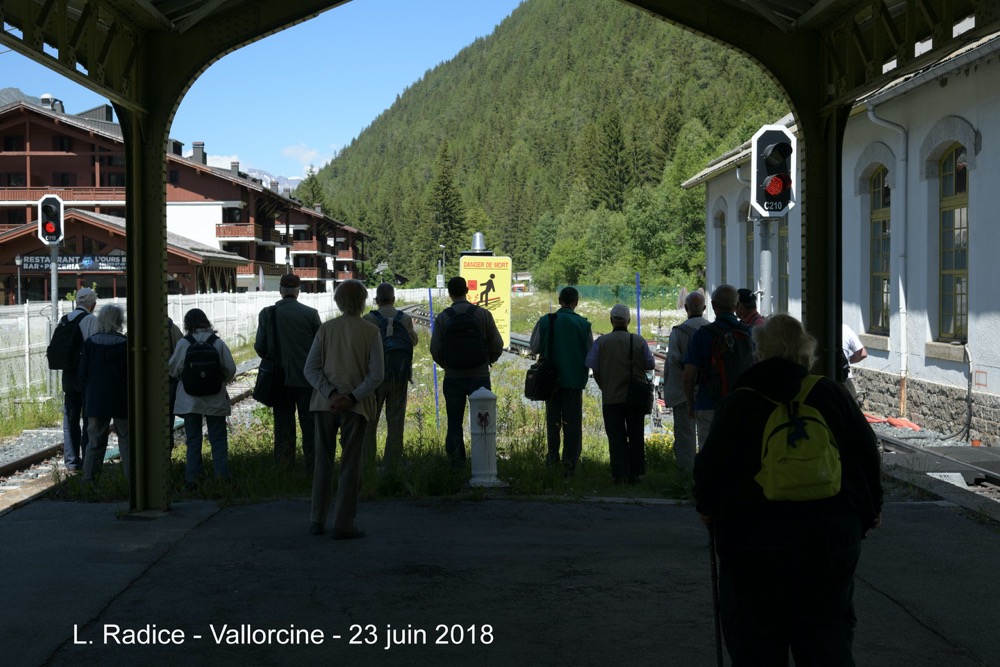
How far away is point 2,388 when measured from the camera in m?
18.4

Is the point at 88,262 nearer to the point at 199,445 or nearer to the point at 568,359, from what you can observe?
the point at 199,445

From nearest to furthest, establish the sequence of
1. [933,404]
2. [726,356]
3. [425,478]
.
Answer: [726,356] < [425,478] < [933,404]

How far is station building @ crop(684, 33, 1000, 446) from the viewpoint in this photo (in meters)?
15.0

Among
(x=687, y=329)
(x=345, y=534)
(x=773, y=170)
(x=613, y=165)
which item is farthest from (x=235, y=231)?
(x=613, y=165)

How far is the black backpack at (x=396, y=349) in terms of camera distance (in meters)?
10.7

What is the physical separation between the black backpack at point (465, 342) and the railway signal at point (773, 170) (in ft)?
9.44

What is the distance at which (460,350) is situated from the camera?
10.7m

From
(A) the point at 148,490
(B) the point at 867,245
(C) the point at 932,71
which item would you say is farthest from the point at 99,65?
(B) the point at 867,245

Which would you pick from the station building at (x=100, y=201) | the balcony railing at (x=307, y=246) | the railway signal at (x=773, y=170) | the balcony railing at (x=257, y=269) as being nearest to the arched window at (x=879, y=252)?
the railway signal at (x=773, y=170)

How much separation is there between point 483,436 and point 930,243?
31.9 feet

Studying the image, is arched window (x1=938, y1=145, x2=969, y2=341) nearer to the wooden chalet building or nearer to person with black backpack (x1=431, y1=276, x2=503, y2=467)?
person with black backpack (x1=431, y1=276, x2=503, y2=467)

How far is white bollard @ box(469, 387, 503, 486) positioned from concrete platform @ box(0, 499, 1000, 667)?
104cm

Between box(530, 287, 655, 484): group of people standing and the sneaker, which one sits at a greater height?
box(530, 287, 655, 484): group of people standing

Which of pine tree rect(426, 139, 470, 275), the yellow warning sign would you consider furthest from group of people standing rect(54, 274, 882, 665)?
pine tree rect(426, 139, 470, 275)
